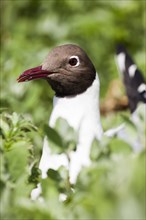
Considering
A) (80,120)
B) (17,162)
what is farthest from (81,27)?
(17,162)

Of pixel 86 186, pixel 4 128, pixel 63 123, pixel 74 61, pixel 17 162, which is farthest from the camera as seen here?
pixel 74 61

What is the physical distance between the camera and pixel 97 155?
2607 millimetres

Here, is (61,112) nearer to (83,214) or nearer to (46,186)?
(46,186)

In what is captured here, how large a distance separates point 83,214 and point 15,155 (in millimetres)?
478

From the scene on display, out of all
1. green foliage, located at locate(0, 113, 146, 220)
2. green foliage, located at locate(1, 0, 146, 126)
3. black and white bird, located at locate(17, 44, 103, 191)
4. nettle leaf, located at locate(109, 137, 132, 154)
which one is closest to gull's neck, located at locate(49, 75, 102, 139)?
black and white bird, located at locate(17, 44, 103, 191)

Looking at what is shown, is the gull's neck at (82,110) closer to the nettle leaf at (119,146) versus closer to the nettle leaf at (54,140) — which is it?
the nettle leaf at (54,140)

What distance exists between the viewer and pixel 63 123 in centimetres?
278

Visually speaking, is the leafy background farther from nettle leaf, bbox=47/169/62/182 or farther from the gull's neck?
the gull's neck

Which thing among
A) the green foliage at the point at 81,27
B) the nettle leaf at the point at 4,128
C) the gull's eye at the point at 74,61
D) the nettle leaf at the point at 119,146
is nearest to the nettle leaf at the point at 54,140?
the nettle leaf at the point at 119,146

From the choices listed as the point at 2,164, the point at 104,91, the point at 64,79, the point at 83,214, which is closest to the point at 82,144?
the point at 64,79

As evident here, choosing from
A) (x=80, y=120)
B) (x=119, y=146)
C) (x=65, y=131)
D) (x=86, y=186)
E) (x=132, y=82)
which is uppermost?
Result: (x=132, y=82)

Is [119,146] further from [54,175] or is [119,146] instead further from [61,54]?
[61,54]

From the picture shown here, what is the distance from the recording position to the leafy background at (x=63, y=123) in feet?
7.22

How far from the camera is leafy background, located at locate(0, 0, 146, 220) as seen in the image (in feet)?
7.22
